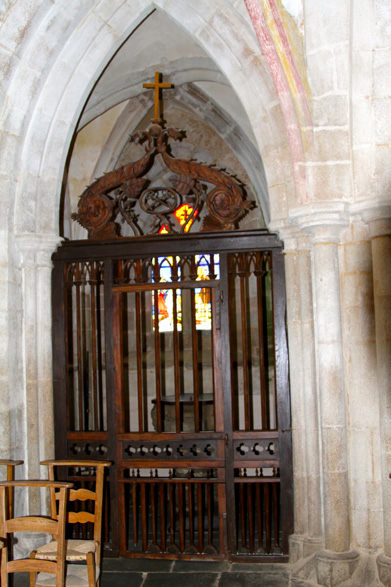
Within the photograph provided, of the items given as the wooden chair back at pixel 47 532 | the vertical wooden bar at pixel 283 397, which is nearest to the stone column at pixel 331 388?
the vertical wooden bar at pixel 283 397

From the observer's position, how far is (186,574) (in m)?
4.01

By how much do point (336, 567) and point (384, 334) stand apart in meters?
1.42

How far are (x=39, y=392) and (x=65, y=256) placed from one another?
1000 mm

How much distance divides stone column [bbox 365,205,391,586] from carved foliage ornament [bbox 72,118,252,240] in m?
0.95

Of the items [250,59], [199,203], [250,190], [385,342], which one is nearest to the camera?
[385,342]

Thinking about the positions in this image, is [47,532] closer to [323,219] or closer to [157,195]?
[323,219]

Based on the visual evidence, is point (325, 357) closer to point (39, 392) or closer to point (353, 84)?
point (353, 84)

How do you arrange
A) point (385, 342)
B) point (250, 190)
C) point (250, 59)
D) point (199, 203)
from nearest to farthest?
point (385, 342)
point (250, 59)
point (199, 203)
point (250, 190)

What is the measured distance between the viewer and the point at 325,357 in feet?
12.4

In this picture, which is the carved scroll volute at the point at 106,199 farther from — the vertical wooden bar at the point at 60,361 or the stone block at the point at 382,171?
the stone block at the point at 382,171

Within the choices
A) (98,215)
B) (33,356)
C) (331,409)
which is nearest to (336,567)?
(331,409)

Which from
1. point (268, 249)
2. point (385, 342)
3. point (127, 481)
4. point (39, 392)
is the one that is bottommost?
point (127, 481)

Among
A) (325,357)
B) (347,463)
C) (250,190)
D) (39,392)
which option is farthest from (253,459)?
(250,190)

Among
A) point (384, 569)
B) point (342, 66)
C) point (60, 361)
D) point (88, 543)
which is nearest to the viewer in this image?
point (88, 543)
